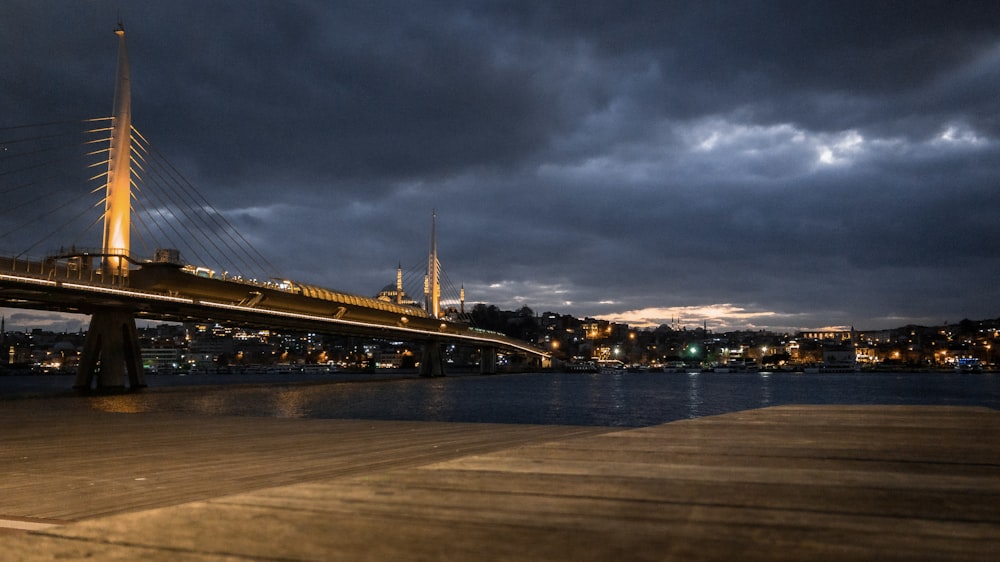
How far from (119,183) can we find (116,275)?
7236 millimetres

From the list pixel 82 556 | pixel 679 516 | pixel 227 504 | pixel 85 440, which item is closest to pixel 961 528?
pixel 679 516

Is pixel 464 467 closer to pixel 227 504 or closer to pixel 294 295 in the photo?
pixel 227 504

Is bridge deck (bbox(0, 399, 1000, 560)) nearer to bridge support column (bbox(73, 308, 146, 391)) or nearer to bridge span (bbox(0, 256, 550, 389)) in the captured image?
A: bridge span (bbox(0, 256, 550, 389))

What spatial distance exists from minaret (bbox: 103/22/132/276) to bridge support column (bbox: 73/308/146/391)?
17.9 ft

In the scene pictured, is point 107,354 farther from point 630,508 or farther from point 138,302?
point 630,508

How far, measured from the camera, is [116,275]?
51000 mm

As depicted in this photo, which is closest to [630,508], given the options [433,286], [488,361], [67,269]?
[67,269]

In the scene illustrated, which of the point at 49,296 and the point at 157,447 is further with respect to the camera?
the point at 49,296

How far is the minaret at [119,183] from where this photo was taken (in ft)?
169

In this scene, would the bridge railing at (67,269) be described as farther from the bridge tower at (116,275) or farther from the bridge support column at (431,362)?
the bridge support column at (431,362)

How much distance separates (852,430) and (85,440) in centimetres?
1489

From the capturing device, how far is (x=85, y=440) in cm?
1533

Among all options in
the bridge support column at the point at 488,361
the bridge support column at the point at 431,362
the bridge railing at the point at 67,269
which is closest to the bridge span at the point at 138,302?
the bridge railing at the point at 67,269

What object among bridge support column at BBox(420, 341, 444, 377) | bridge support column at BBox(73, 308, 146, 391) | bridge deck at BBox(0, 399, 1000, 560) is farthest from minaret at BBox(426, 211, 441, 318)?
bridge deck at BBox(0, 399, 1000, 560)
